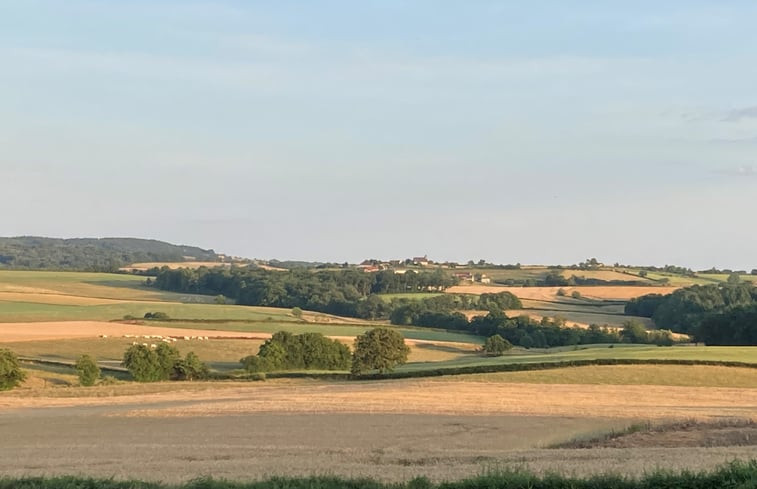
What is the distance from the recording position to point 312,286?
14062 cm

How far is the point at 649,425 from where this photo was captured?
100ft

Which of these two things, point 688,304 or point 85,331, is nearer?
point 85,331

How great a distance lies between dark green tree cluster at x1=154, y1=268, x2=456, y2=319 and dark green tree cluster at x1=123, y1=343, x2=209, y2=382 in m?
61.4

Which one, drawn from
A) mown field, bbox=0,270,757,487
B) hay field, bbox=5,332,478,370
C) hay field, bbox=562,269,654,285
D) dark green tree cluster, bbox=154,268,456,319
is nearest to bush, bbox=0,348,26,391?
mown field, bbox=0,270,757,487

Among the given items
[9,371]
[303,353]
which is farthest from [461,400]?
[303,353]

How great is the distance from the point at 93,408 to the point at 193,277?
11686 centimetres

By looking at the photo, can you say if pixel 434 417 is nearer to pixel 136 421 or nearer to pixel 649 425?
pixel 649 425

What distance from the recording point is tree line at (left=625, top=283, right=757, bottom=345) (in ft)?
301

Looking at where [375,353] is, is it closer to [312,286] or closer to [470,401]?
[470,401]

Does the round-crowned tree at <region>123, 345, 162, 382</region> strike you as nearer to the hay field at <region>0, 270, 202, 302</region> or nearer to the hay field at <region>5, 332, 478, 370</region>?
the hay field at <region>5, 332, 478, 370</region>

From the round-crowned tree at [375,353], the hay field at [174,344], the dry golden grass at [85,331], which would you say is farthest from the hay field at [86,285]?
the round-crowned tree at [375,353]

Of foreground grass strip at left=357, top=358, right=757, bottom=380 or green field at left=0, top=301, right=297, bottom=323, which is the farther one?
green field at left=0, top=301, right=297, bottom=323

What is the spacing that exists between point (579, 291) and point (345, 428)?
4612 inches

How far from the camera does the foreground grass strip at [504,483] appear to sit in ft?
44.0
